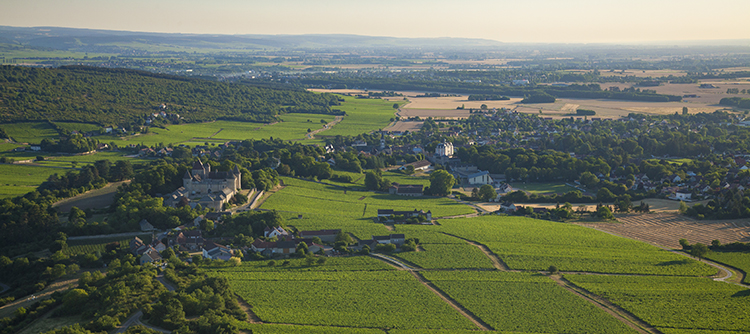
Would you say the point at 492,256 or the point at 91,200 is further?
the point at 91,200

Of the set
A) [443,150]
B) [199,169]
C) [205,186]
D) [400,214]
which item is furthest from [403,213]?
[443,150]

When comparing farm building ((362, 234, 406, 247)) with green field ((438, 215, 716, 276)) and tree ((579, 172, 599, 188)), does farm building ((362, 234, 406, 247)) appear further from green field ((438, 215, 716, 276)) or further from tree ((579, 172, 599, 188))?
tree ((579, 172, 599, 188))

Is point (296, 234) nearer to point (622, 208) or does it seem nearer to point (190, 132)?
point (622, 208)

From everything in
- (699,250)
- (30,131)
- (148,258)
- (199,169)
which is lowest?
(148,258)

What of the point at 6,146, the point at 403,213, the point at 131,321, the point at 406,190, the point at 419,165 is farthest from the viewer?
the point at 6,146

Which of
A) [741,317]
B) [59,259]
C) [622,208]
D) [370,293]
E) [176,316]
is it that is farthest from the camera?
[622,208]

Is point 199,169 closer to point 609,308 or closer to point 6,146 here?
point 609,308

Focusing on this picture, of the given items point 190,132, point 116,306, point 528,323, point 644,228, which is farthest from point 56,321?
point 190,132


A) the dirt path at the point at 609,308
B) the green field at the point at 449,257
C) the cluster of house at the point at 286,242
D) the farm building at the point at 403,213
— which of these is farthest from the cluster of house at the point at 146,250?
the dirt path at the point at 609,308
